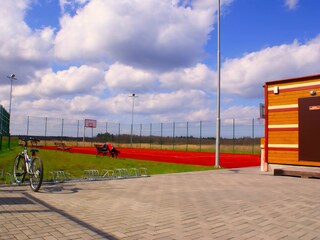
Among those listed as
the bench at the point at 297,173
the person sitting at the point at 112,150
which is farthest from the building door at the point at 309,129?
the person sitting at the point at 112,150

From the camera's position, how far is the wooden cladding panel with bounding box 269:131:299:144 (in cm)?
1446

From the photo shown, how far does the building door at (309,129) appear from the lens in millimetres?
13766

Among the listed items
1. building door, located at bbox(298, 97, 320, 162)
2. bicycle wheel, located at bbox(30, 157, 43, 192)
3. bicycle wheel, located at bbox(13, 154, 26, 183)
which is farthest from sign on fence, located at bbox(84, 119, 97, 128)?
bicycle wheel, located at bbox(30, 157, 43, 192)

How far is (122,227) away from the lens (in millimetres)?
5223

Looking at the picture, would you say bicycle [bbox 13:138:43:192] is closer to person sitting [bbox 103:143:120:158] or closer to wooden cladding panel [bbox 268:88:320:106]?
wooden cladding panel [bbox 268:88:320:106]

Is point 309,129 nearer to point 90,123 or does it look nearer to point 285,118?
point 285,118

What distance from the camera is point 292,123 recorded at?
47.9ft

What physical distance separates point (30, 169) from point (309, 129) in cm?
1109

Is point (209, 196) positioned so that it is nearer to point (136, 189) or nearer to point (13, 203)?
point (136, 189)

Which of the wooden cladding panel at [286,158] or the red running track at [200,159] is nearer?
the wooden cladding panel at [286,158]

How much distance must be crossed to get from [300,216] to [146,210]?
290 centimetres

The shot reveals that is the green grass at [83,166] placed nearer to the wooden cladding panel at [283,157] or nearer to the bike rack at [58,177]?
the bike rack at [58,177]

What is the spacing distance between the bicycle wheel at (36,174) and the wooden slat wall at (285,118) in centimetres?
1075

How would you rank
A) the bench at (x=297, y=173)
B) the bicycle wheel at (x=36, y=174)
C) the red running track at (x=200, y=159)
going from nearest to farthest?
1. the bicycle wheel at (x=36, y=174)
2. the bench at (x=297, y=173)
3. the red running track at (x=200, y=159)
